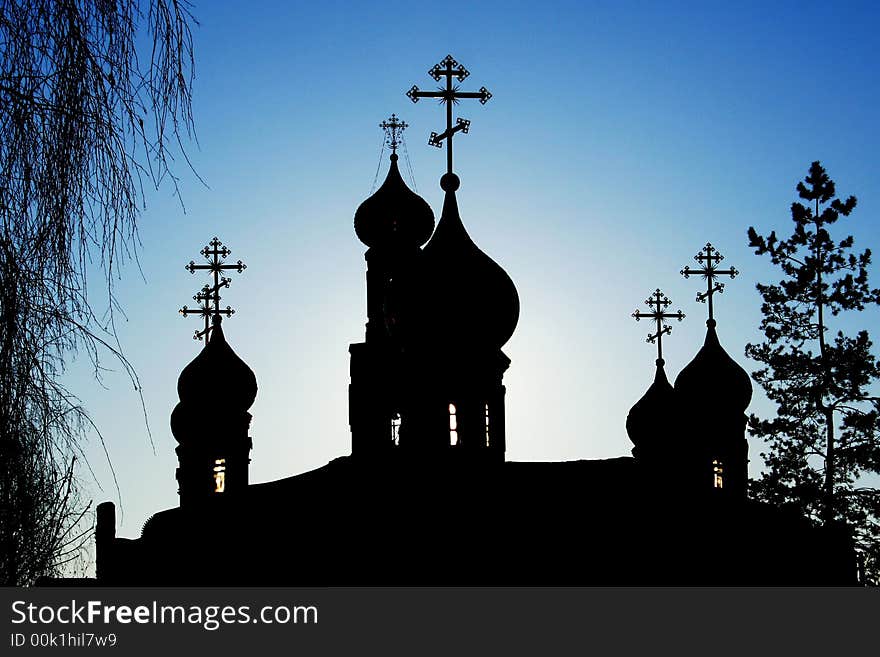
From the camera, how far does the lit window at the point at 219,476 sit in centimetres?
3534

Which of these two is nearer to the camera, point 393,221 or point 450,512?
point 450,512

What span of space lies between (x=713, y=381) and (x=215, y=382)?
13920 millimetres

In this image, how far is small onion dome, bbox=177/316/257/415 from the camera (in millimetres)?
34656

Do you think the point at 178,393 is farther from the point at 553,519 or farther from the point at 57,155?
the point at 57,155

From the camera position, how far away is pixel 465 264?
25.9m

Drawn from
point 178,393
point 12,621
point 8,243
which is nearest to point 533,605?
point 12,621

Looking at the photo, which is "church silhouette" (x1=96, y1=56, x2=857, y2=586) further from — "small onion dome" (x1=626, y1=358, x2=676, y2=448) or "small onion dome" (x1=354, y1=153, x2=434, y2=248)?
"small onion dome" (x1=626, y1=358, x2=676, y2=448)

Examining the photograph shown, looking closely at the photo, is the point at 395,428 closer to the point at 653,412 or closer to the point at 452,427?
the point at 452,427

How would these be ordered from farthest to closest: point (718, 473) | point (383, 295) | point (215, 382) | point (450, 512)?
point (718, 473) → point (215, 382) → point (383, 295) → point (450, 512)

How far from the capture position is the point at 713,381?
1431 inches

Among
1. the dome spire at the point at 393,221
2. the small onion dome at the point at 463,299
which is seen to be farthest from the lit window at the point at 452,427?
the dome spire at the point at 393,221

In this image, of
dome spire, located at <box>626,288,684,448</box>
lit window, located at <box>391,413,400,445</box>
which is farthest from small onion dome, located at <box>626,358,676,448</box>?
lit window, located at <box>391,413,400,445</box>

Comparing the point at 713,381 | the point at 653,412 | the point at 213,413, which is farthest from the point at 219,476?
the point at 713,381

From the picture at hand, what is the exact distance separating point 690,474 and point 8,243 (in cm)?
3233
